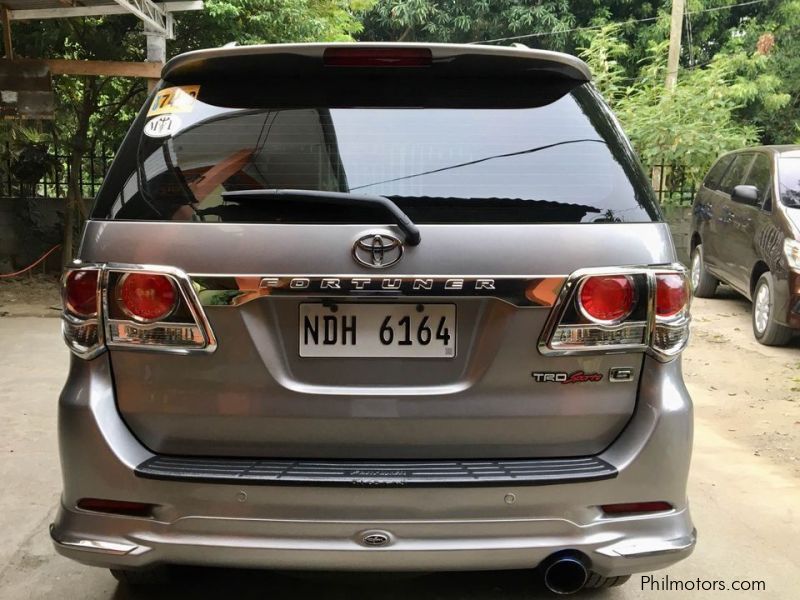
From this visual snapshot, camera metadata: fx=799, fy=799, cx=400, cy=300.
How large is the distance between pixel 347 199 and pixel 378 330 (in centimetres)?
35

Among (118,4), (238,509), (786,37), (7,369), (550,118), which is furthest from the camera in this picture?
(786,37)

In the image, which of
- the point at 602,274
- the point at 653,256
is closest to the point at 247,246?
the point at 602,274

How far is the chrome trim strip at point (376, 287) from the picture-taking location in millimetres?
2051

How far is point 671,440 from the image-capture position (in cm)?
216

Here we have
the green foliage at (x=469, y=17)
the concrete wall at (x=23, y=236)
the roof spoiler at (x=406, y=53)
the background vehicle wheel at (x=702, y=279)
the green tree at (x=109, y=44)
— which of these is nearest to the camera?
the roof spoiler at (x=406, y=53)

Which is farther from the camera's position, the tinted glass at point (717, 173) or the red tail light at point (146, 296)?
the tinted glass at point (717, 173)

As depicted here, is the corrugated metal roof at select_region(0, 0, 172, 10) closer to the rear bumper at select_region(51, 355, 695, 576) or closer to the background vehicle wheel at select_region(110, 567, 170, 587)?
the background vehicle wheel at select_region(110, 567, 170, 587)

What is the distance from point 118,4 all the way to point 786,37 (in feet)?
56.3

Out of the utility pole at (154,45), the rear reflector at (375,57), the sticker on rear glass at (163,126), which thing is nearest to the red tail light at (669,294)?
the rear reflector at (375,57)

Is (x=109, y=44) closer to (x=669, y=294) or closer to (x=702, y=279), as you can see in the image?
(x=702, y=279)

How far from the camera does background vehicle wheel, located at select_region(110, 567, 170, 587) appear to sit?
2.57 m

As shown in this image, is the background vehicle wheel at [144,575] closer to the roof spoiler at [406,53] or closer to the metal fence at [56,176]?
the roof spoiler at [406,53]

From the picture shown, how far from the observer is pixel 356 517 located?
6.73 feet

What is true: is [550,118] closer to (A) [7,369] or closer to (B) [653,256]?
(B) [653,256]
